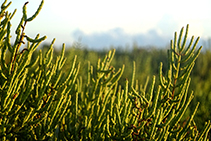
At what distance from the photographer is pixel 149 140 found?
2096mm

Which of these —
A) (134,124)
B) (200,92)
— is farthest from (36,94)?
(200,92)

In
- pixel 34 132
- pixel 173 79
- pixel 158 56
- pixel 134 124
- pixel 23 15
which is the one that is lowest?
pixel 34 132

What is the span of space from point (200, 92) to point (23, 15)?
6.39m

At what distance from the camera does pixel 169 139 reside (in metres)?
2.26

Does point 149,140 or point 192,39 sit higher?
point 192,39

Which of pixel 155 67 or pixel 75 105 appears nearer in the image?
pixel 75 105

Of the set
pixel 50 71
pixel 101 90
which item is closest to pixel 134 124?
pixel 101 90

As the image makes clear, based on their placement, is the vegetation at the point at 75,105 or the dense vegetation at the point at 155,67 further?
the dense vegetation at the point at 155,67

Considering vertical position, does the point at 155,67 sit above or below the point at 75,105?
above

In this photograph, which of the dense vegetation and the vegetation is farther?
the dense vegetation

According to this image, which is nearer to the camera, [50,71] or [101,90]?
[50,71]

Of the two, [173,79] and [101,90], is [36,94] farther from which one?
[173,79]

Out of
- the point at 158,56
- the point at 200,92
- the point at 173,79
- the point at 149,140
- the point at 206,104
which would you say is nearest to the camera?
the point at 149,140

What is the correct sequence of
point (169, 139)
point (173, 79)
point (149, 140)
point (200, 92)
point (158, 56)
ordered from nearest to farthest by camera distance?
point (149, 140)
point (169, 139)
point (173, 79)
point (200, 92)
point (158, 56)
